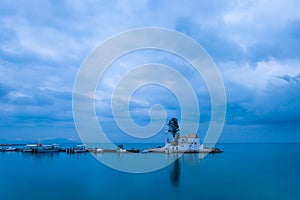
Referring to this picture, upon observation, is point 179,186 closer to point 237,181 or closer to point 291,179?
point 237,181

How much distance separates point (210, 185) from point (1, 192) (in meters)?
21.9

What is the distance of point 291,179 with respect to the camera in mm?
35750

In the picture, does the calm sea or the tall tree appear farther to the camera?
the tall tree

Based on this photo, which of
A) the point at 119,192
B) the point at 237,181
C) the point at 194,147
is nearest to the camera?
the point at 119,192

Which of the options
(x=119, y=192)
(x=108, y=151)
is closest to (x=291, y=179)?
(x=119, y=192)

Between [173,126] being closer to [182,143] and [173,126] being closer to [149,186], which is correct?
[182,143]

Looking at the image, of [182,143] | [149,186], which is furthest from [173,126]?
[149,186]

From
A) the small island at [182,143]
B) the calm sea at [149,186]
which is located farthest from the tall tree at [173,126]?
the calm sea at [149,186]

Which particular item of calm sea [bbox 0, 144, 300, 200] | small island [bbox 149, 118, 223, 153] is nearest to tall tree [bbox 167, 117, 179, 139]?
small island [bbox 149, 118, 223, 153]

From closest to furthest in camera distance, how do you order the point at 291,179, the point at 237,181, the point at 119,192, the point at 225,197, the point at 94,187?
the point at 225,197
the point at 119,192
the point at 94,187
the point at 237,181
the point at 291,179

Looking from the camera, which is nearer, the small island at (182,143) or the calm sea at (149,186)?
the calm sea at (149,186)

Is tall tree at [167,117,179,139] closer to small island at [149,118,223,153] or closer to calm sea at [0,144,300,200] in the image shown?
small island at [149,118,223,153]

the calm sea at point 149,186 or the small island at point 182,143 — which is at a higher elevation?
the small island at point 182,143

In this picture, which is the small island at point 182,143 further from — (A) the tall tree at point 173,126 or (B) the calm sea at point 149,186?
(B) the calm sea at point 149,186
